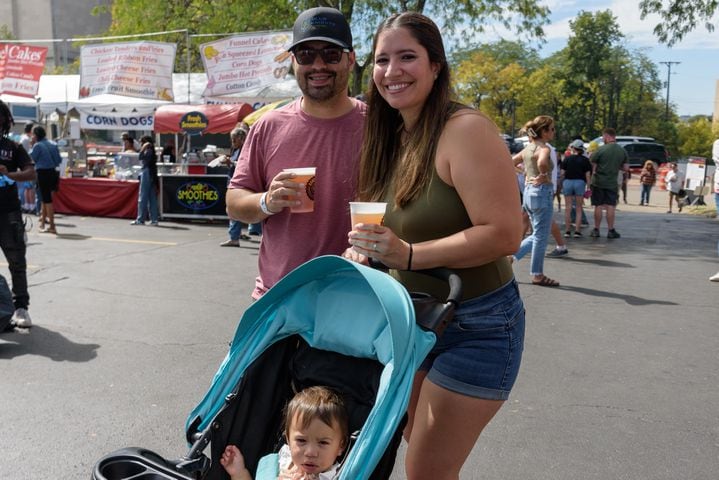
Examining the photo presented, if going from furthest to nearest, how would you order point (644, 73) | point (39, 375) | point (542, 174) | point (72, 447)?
point (644, 73) → point (542, 174) → point (39, 375) → point (72, 447)

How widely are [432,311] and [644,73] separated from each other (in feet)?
A: 194

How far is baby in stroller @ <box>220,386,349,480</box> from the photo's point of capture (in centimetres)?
205

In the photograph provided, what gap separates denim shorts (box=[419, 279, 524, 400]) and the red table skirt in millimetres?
13494

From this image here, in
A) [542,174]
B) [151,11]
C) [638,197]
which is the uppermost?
[151,11]

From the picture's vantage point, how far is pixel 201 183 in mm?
14047

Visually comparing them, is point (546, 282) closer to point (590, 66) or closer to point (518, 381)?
point (518, 381)

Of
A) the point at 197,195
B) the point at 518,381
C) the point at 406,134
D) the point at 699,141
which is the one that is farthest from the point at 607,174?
the point at 699,141

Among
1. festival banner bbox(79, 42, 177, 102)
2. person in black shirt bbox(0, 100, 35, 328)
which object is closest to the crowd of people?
person in black shirt bbox(0, 100, 35, 328)

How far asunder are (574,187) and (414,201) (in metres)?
11.5

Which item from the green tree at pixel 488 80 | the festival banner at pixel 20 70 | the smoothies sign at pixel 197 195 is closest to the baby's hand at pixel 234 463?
the smoothies sign at pixel 197 195

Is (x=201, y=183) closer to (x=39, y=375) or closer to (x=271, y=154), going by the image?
(x=39, y=375)

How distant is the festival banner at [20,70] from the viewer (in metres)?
18.4

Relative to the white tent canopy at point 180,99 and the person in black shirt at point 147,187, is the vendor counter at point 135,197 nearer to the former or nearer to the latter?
the person in black shirt at point 147,187

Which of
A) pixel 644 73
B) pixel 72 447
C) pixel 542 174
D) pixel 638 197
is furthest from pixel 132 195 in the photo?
pixel 644 73
